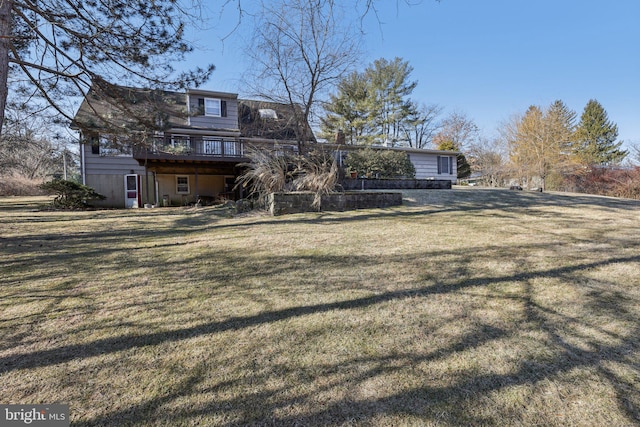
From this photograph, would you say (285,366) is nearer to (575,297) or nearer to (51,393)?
(51,393)

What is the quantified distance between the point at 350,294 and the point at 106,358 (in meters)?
2.01

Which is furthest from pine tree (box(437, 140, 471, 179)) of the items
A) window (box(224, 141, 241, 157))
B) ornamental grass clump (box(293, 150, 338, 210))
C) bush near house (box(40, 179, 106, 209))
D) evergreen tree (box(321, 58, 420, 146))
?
bush near house (box(40, 179, 106, 209))

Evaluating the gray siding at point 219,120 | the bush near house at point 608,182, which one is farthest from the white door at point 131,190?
the bush near house at point 608,182

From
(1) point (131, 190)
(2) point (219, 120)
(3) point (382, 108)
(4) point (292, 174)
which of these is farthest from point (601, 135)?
(1) point (131, 190)

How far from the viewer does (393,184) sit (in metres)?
11.9

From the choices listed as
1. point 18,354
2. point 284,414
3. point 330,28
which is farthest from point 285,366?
point 330,28

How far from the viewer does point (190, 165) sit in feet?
43.9

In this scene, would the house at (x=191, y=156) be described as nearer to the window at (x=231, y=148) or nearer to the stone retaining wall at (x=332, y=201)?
the window at (x=231, y=148)

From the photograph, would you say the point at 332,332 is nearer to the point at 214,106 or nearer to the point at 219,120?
the point at 219,120

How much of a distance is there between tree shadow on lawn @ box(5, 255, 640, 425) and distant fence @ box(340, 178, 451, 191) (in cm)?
791

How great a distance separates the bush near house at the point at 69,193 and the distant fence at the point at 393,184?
11169mm

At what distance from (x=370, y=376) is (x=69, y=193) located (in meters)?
15.1

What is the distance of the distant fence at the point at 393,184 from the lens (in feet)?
35.1

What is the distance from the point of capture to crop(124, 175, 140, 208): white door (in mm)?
14523
